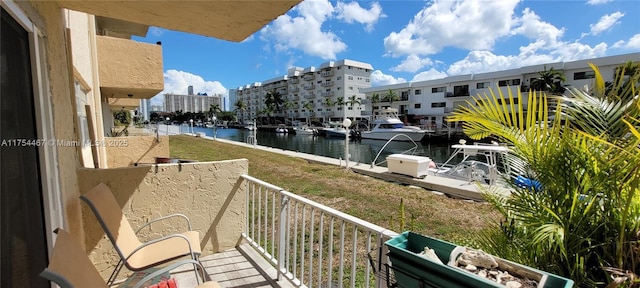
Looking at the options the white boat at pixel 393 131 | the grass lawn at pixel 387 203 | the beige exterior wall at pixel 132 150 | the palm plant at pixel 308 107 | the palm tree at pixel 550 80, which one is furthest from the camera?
the palm plant at pixel 308 107

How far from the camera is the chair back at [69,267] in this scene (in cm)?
111

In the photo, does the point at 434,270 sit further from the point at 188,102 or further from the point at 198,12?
the point at 188,102

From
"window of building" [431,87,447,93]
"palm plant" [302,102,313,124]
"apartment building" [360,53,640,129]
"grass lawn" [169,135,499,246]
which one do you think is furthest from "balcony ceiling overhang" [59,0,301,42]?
"palm plant" [302,102,313,124]

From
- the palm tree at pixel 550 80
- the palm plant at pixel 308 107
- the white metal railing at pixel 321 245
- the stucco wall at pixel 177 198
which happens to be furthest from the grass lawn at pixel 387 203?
the palm plant at pixel 308 107

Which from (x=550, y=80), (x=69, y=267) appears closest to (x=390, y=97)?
(x=550, y=80)

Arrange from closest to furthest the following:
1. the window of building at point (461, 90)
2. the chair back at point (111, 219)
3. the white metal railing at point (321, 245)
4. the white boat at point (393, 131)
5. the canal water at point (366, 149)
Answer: the white metal railing at point (321, 245)
the chair back at point (111, 219)
the canal water at point (366, 149)
the white boat at point (393, 131)
the window of building at point (461, 90)

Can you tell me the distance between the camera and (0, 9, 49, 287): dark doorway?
129cm

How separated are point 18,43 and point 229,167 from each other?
206cm

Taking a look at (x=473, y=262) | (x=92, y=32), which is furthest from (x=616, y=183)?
(x=92, y=32)

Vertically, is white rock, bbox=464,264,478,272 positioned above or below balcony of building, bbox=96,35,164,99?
below

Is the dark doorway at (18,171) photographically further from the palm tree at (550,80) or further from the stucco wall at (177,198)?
the palm tree at (550,80)

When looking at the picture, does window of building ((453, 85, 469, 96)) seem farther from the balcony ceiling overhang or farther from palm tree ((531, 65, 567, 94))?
the balcony ceiling overhang

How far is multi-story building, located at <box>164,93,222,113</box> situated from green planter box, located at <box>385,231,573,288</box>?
101 meters

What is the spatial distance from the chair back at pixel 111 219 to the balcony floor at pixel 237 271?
61 centimetres
